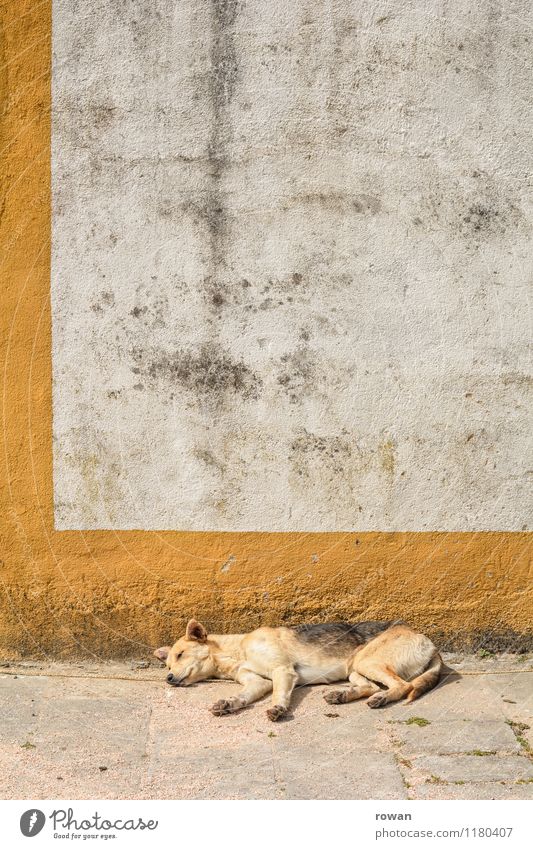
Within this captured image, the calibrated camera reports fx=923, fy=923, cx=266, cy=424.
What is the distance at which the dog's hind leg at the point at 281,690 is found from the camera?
236 inches

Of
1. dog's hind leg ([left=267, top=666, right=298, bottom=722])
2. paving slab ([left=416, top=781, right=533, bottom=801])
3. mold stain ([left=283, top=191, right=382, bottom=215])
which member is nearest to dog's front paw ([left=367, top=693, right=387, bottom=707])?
dog's hind leg ([left=267, top=666, right=298, bottom=722])

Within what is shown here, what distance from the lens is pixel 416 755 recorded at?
5.45 meters

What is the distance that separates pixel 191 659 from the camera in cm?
656

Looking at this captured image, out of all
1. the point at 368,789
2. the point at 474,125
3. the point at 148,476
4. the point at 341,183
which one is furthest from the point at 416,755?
the point at 474,125

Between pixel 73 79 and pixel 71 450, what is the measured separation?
2726 mm

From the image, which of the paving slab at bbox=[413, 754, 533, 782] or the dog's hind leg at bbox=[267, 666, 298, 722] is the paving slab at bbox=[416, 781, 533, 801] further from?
the dog's hind leg at bbox=[267, 666, 298, 722]

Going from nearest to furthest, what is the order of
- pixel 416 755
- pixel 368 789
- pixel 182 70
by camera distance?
pixel 368 789
pixel 416 755
pixel 182 70

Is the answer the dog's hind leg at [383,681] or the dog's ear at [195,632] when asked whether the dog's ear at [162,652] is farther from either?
the dog's hind leg at [383,681]

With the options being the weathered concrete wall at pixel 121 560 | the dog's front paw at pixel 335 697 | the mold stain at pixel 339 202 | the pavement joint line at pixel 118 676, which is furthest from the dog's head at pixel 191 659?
the mold stain at pixel 339 202

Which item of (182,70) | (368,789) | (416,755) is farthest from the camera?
(182,70)

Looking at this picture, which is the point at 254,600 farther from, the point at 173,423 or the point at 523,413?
the point at 523,413

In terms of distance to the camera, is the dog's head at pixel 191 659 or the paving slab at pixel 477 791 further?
the dog's head at pixel 191 659

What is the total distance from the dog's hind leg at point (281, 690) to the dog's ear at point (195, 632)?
58 cm

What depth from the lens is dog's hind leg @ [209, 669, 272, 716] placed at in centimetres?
611
